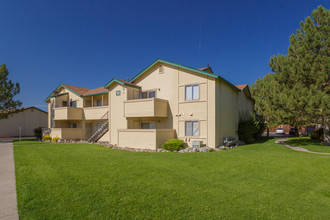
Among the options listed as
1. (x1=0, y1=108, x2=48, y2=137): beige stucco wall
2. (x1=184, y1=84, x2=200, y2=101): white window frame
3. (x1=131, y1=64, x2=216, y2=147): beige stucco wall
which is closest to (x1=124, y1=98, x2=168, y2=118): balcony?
(x1=131, y1=64, x2=216, y2=147): beige stucco wall

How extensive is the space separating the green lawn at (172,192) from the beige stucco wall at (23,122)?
35.6 m

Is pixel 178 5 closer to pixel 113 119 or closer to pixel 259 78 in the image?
pixel 113 119

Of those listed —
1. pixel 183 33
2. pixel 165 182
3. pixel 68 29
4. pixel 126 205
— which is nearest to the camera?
pixel 126 205

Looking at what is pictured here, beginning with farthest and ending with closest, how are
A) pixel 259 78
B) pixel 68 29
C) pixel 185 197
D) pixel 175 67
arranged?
pixel 259 78
pixel 68 29
pixel 175 67
pixel 185 197

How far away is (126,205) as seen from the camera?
4805mm

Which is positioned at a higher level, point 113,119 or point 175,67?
point 175,67

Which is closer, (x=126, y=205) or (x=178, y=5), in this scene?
(x=126, y=205)

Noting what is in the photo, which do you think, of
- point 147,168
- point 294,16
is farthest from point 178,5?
point 147,168

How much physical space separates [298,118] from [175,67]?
36.2 ft

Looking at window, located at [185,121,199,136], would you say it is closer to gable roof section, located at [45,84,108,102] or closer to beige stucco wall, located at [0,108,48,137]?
gable roof section, located at [45,84,108,102]

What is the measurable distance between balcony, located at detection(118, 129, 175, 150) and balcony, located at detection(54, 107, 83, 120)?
10113mm

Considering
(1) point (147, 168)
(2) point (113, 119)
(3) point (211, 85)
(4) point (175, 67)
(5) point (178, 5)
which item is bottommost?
(1) point (147, 168)

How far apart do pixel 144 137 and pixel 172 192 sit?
1097 cm

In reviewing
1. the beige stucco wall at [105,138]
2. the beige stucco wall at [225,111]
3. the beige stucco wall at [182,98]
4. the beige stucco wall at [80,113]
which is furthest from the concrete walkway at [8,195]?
the beige stucco wall at [80,113]
